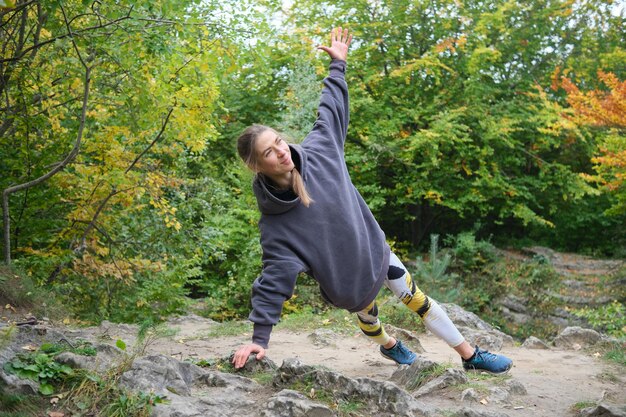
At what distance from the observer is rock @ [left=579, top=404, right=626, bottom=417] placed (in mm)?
3235

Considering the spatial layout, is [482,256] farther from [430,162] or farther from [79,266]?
[79,266]

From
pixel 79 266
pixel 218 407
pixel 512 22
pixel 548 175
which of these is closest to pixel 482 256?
pixel 548 175

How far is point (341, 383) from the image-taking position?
3338 millimetres

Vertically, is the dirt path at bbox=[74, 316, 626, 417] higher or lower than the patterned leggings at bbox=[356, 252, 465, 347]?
lower

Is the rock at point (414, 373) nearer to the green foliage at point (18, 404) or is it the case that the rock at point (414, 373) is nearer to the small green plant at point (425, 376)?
the small green plant at point (425, 376)

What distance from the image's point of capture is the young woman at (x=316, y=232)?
337cm

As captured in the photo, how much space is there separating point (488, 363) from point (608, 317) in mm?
6942

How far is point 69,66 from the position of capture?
5.78m

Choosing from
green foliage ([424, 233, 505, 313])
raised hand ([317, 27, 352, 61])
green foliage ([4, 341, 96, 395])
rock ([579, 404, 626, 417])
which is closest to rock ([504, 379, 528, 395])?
rock ([579, 404, 626, 417])

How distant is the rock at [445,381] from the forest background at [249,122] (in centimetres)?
314

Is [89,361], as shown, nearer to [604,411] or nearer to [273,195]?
[273,195]

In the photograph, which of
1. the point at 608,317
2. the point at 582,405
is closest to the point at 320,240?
the point at 582,405

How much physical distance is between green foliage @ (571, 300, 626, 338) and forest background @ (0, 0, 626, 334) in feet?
6.23

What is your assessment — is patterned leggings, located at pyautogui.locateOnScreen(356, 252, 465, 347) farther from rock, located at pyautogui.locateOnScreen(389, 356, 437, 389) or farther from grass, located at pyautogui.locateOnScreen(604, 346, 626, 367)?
grass, located at pyautogui.locateOnScreen(604, 346, 626, 367)
